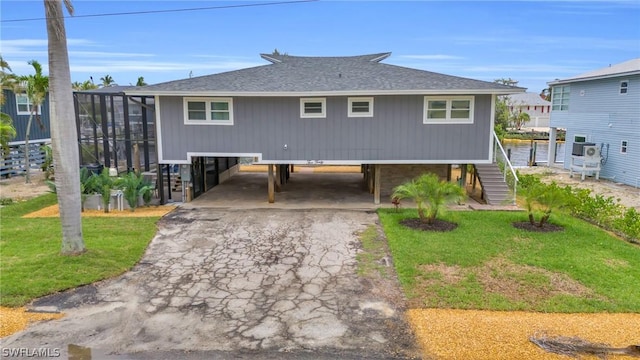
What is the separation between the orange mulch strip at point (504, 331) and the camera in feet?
18.3

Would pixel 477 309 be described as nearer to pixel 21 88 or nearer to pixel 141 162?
pixel 141 162

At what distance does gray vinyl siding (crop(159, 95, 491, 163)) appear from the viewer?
13.8 metres

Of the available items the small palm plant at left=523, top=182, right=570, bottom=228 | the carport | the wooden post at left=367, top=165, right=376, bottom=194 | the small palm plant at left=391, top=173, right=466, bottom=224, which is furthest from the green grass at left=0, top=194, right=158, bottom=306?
the small palm plant at left=523, top=182, right=570, bottom=228

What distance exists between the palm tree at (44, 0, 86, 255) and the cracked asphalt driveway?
5.49 ft

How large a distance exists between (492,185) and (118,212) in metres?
12.3

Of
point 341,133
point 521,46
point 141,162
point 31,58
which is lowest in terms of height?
point 141,162

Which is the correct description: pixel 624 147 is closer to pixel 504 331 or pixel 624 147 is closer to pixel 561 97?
pixel 561 97

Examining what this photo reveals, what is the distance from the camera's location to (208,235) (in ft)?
35.9

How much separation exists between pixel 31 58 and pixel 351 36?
25350mm

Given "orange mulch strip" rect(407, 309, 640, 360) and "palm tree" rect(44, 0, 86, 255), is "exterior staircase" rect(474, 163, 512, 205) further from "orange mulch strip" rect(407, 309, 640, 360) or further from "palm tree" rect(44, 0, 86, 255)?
"palm tree" rect(44, 0, 86, 255)

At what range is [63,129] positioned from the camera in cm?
844

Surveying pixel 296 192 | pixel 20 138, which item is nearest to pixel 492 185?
pixel 296 192

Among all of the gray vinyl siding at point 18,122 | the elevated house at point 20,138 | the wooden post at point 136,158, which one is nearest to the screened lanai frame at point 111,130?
the wooden post at point 136,158

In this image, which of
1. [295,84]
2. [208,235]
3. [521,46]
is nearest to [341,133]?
[295,84]
